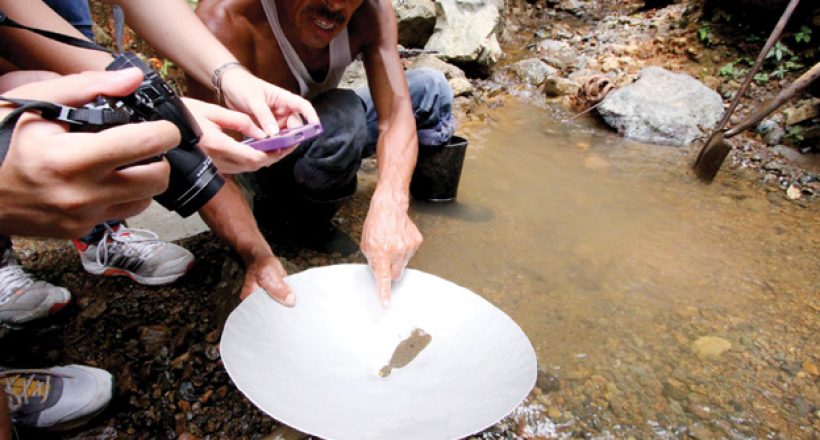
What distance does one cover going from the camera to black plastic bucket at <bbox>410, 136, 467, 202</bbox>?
243cm

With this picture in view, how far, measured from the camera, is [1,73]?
1.09 m

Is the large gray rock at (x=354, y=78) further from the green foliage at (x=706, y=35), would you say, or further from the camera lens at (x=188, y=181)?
the green foliage at (x=706, y=35)

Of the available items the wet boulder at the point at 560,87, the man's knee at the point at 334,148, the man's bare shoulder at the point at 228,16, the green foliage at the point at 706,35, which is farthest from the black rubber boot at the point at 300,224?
the green foliage at the point at 706,35

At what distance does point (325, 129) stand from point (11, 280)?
1145 millimetres

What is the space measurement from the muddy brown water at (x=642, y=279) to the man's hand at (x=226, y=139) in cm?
99

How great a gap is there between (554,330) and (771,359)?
2.61 feet

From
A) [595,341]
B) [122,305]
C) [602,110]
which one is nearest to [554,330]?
[595,341]

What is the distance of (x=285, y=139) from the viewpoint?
1295 millimetres

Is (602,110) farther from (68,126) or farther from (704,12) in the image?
(68,126)

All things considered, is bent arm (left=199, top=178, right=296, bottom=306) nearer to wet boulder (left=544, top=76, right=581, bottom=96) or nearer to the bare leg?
the bare leg

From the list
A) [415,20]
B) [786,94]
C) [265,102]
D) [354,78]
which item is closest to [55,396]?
[265,102]

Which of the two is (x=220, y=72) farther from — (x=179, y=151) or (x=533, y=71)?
(x=533, y=71)

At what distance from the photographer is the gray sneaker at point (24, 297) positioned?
1401 millimetres

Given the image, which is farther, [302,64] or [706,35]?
[706,35]
